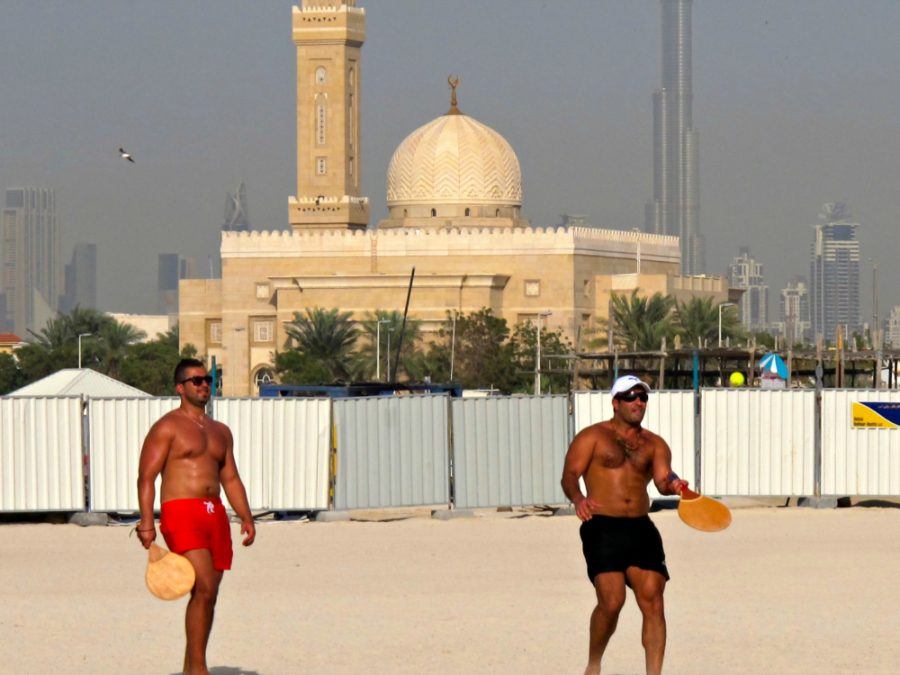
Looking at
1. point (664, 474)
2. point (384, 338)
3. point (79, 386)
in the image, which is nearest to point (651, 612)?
point (664, 474)

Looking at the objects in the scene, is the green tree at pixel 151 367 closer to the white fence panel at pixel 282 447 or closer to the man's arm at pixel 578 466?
the white fence panel at pixel 282 447

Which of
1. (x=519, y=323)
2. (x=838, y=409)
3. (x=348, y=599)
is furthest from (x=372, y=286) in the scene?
(x=348, y=599)

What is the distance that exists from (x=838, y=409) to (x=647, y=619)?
12209 mm

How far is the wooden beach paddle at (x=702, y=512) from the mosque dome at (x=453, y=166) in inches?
2916

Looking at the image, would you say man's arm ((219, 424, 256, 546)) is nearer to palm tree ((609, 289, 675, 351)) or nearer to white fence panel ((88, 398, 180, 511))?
white fence panel ((88, 398, 180, 511))

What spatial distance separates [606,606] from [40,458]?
1180cm

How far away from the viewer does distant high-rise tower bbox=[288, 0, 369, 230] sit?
270 feet

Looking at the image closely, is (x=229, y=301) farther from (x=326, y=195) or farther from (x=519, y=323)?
(x=519, y=323)

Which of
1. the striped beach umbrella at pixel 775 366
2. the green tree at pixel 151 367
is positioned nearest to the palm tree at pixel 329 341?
the green tree at pixel 151 367

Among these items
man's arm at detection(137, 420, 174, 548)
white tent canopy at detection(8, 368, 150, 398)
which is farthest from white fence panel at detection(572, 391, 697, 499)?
man's arm at detection(137, 420, 174, 548)

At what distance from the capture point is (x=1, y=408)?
19.4 metres

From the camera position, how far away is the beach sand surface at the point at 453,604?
32.8 feet

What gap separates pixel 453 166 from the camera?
8256cm

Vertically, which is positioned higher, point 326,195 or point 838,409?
point 326,195
